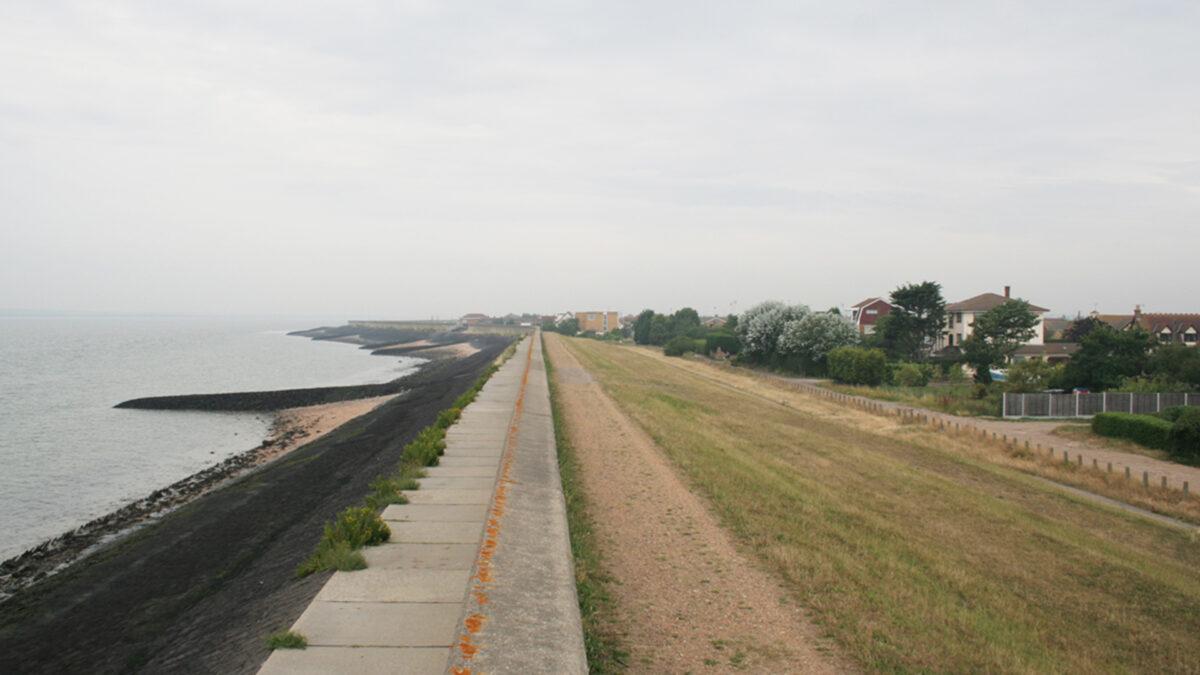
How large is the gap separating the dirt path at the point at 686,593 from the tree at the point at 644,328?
110652mm

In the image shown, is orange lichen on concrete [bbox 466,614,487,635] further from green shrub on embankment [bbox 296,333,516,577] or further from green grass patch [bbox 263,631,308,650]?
green shrub on embankment [bbox 296,333,516,577]

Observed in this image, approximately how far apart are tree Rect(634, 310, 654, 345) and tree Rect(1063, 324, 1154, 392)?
8696 cm

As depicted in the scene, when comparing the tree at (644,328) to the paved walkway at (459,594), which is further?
the tree at (644,328)

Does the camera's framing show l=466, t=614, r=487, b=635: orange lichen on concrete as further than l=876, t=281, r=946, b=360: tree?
No

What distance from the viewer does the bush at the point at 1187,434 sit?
885 inches

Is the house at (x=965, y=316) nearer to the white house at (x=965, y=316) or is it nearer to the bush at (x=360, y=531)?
the white house at (x=965, y=316)

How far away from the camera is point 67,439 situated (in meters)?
28.2

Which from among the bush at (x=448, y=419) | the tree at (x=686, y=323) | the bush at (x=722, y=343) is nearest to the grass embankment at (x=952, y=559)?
the bush at (x=448, y=419)

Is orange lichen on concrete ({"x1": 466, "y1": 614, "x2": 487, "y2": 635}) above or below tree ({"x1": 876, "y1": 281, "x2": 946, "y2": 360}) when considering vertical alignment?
below

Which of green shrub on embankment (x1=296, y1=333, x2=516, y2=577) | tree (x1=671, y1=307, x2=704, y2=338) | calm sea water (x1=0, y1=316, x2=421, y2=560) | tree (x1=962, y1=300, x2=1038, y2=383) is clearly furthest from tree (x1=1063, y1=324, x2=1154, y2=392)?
tree (x1=671, y1=307, x2=704, y2=338)

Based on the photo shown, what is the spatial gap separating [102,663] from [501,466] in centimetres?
595

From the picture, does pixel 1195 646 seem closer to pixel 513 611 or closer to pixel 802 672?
pixel 802 672

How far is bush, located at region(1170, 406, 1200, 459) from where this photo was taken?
2248 cm

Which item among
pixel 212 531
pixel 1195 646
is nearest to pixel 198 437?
pixel 212 531
